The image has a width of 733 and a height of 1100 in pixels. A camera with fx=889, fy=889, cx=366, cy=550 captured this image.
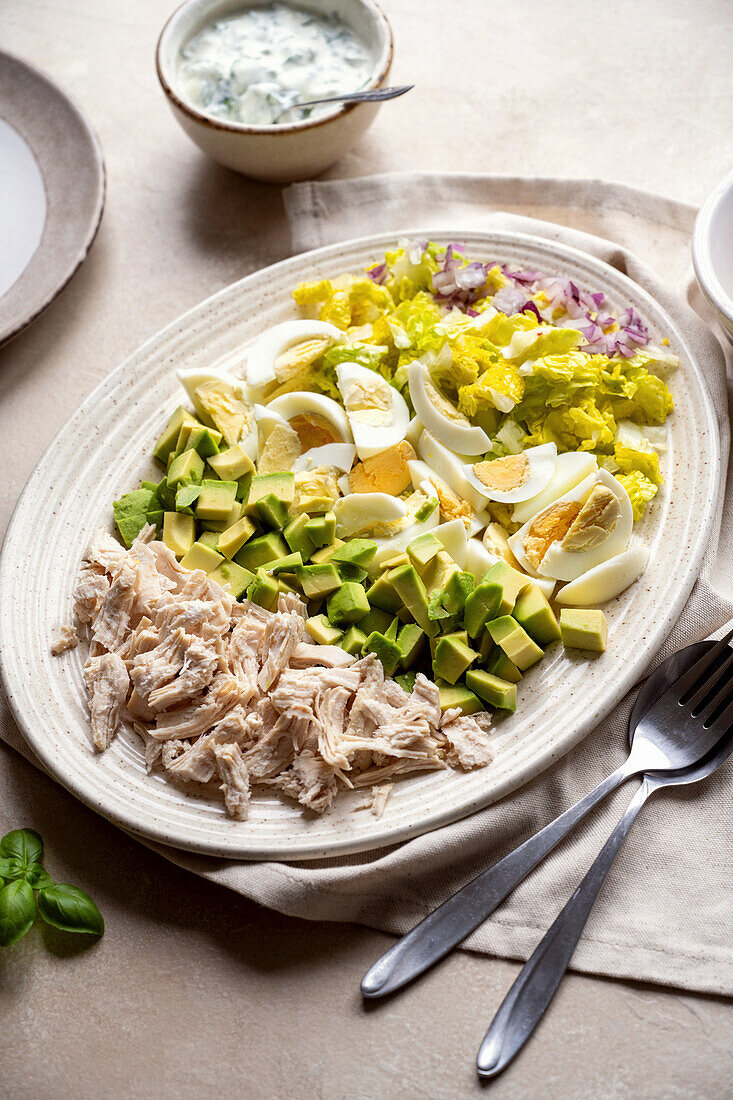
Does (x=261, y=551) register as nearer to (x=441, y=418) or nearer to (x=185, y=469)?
(x=185, y=469)

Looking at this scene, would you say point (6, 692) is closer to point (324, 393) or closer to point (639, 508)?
point (324, 393)

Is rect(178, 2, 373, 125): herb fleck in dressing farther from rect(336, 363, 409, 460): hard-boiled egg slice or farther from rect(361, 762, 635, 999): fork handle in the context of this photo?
rect(361, 762, 635, 999): fork handle

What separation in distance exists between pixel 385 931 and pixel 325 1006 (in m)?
0.19

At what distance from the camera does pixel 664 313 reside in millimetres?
2369

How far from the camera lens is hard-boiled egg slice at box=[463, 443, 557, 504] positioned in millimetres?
2174

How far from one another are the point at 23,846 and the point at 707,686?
61.1 inches

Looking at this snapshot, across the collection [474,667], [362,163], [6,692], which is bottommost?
[6,692]

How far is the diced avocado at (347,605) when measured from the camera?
2.04 meters

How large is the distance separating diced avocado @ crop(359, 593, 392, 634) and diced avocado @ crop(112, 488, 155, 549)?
25.1 inches

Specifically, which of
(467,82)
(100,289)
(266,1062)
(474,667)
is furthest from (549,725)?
(467,82)

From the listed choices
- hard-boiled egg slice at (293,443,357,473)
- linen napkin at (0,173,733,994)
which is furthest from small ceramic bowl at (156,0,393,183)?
linen napkin at (0,173,733,994)

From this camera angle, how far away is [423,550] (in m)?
2.06

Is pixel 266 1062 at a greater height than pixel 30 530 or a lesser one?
lesser

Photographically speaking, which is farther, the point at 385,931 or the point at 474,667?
the point at 474,667
